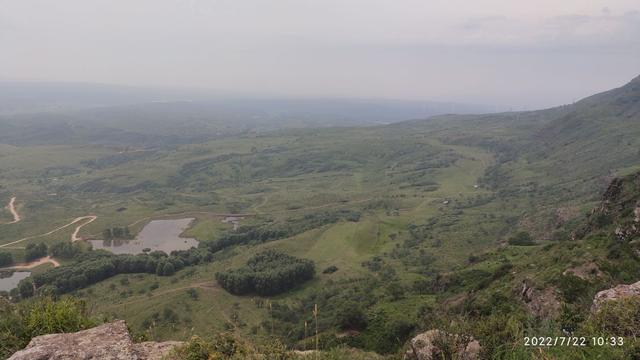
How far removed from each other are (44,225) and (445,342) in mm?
189883

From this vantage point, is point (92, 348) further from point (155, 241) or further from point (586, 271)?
point (155, 241)

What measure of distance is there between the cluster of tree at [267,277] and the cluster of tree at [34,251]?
75.1 meters

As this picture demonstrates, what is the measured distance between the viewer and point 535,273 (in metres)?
40.4

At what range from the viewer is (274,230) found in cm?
14338

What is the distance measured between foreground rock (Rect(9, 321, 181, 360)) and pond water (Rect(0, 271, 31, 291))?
4936 inches

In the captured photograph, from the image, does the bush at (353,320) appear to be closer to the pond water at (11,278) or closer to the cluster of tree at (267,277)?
the cluster of tree at (267,277)

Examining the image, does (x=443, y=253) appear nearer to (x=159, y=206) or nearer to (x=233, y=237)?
(x=233, y=237)

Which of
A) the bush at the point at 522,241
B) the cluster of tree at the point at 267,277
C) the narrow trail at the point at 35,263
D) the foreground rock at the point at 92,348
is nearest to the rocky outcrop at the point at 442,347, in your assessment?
the foreground rock at the point at 92,348

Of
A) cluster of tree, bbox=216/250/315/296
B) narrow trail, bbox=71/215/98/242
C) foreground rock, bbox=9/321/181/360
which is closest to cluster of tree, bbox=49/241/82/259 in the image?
narrow trail, bbox=71/215/98/242

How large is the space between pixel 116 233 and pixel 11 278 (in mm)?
39704

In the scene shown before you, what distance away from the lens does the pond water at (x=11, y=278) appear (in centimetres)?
11579

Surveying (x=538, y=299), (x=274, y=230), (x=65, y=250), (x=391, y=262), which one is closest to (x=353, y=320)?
(x=538, y=299)

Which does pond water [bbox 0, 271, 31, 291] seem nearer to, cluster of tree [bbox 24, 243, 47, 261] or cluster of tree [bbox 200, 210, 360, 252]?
cluster of tree [bbox 24, 243, 47, 261]

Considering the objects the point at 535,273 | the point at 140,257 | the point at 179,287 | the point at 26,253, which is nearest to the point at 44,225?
the point at 26,253
